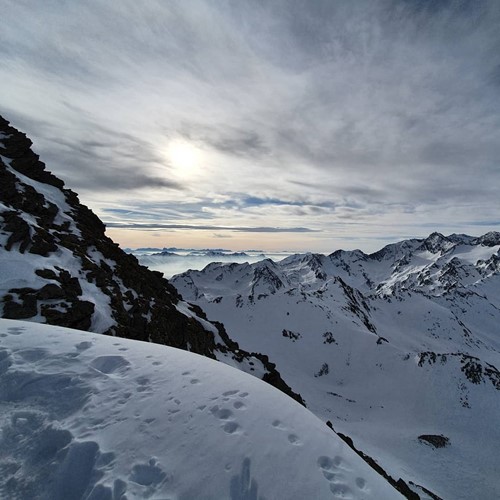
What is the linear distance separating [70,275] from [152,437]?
21086mm

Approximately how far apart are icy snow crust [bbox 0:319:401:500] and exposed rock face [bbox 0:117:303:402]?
11965 mm

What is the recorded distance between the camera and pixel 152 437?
17.9ft

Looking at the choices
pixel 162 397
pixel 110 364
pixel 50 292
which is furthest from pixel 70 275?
pixel 162 397

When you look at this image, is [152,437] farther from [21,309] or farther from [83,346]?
[21,309]

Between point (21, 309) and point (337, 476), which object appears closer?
point (337, 476)

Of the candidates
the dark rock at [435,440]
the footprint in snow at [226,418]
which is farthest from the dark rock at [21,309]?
the dark rock at [435,440]

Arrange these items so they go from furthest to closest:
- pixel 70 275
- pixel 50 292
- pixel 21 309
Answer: pixel 70 275 → pixel 50 292 → pixel 21 309

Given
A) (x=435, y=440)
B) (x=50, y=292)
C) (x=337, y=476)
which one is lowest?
(x=435, y=440)

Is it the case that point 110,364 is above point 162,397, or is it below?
above

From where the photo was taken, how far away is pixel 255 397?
711 cm

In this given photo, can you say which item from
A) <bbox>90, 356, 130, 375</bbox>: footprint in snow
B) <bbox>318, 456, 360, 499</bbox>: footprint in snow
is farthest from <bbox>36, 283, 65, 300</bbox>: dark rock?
<bbox>318, 456, 360, 499</bbox>: footprint in snow

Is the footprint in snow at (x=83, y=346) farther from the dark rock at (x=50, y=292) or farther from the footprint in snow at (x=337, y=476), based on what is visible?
the dark rock at (x=50, y=292)

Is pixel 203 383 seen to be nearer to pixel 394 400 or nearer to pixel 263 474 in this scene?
pixel 263 474

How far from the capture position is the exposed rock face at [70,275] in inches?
736
